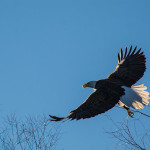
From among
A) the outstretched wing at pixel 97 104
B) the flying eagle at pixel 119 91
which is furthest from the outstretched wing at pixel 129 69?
the outstretched wing at pixel 97 104

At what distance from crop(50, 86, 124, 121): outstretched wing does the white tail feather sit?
17 cm

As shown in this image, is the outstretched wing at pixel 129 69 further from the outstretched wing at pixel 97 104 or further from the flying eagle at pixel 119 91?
A: the outstretched wing at pixel 97 104

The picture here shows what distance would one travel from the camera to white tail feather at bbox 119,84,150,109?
23.9 feet

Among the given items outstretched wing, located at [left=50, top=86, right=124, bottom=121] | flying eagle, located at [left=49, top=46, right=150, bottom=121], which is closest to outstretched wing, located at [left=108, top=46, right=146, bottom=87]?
flying eagle, located at [left=49, top=46, right=150, bottom=121]

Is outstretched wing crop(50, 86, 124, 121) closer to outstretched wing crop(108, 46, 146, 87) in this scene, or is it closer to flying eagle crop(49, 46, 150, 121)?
flying eagle crop(49, 46, 150, 121)

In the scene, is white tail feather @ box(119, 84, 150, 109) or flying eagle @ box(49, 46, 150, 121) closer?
flying eagle @ box(49, 46, 150, 121)

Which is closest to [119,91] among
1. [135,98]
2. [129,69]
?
[135,98]

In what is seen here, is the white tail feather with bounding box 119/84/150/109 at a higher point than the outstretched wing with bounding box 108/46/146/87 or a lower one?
lower

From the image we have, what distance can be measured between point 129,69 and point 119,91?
1223 mm

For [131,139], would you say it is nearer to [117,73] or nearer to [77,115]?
[77,115]

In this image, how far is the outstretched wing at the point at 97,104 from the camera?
22.1 feet

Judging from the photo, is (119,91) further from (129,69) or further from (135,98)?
(129,69)

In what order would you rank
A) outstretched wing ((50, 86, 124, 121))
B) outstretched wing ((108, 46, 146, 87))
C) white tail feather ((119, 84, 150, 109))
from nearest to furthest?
outstretched wing ((50, 86, 124, 121)) < white tail feather ((119, 84, 150, 109)) < outstretched wing ((108, 46, 146, 87))

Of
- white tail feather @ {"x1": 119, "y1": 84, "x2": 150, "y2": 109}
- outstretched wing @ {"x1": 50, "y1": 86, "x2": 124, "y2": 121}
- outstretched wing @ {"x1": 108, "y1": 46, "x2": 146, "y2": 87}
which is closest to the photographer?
outstretched wing @ {"x1": 50, "y1": 86, "x2": 124, "y2": 121}
